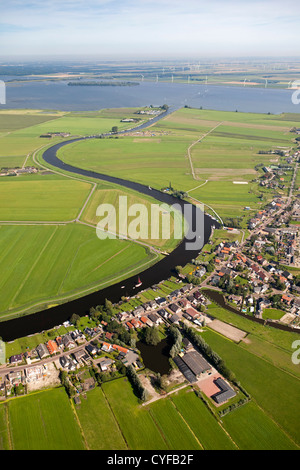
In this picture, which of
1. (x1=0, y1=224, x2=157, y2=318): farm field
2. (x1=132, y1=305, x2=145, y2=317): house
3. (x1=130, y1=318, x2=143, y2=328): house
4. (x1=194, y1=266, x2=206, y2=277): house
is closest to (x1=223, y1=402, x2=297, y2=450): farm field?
(x1=130, y1=318, x2=143, y2=328): house

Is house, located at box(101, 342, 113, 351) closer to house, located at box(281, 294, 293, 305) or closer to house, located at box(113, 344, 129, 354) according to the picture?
house, located at box(113, 344, 129, 354)

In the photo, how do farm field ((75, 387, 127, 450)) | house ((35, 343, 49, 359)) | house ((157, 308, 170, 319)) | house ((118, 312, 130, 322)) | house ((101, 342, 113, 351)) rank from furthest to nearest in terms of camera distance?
house ((157, 308, 170, 319)) → house ((118, 312, 130, 322)) → house ((101, 342, 113, 351)) → house ((35, 343, 49, 359)) → farm field ((75, 387, 127, 450))

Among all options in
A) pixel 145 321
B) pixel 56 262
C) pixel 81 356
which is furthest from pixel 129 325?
pixel 56 262

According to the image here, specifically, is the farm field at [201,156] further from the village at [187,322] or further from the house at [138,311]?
the house at [138,311]

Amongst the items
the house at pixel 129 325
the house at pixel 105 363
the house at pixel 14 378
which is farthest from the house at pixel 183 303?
the house at pixel 14 378

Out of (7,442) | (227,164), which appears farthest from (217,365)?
(227,164)

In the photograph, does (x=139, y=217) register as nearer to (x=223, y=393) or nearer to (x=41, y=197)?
(x=41, y=197)
